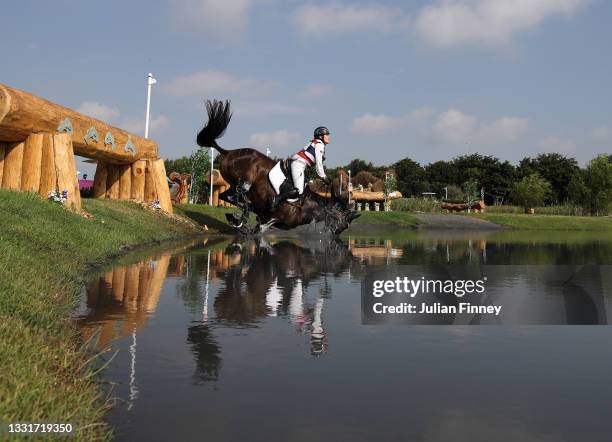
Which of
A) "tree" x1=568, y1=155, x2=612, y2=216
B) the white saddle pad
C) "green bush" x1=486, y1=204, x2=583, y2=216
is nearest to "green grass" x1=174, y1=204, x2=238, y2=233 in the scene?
the white saddle pad

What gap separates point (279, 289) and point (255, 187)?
9.24 metres

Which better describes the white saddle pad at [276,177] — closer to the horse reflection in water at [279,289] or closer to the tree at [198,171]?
the horse reflection in water at [279,289]

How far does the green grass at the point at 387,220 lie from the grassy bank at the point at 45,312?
22.2 m

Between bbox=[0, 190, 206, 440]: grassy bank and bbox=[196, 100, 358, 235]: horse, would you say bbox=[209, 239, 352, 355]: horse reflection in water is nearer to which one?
bbox=[0, 190, 206, 440]: grassy bank

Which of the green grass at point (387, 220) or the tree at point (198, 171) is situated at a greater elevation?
the tree at point (198, 171)

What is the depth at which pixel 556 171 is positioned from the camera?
289 ft

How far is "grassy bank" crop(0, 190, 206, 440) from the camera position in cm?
303

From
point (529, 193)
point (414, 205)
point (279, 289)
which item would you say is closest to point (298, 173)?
point (279, 289)

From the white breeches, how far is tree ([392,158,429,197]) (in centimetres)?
8304

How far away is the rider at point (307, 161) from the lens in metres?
15.9

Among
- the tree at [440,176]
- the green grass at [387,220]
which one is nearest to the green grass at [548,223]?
the green grass at [387,220]

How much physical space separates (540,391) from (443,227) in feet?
116

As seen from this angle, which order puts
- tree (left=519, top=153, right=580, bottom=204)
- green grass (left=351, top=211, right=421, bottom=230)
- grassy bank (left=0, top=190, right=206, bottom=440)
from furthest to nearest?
tree (left=519, top=153, right=580, bottom=204), green grass (left=351, top=211, right=421, bottom=230), grassy bank (left=0, top=190, right=206, bottom=440)

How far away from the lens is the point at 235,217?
1862 centimetres
